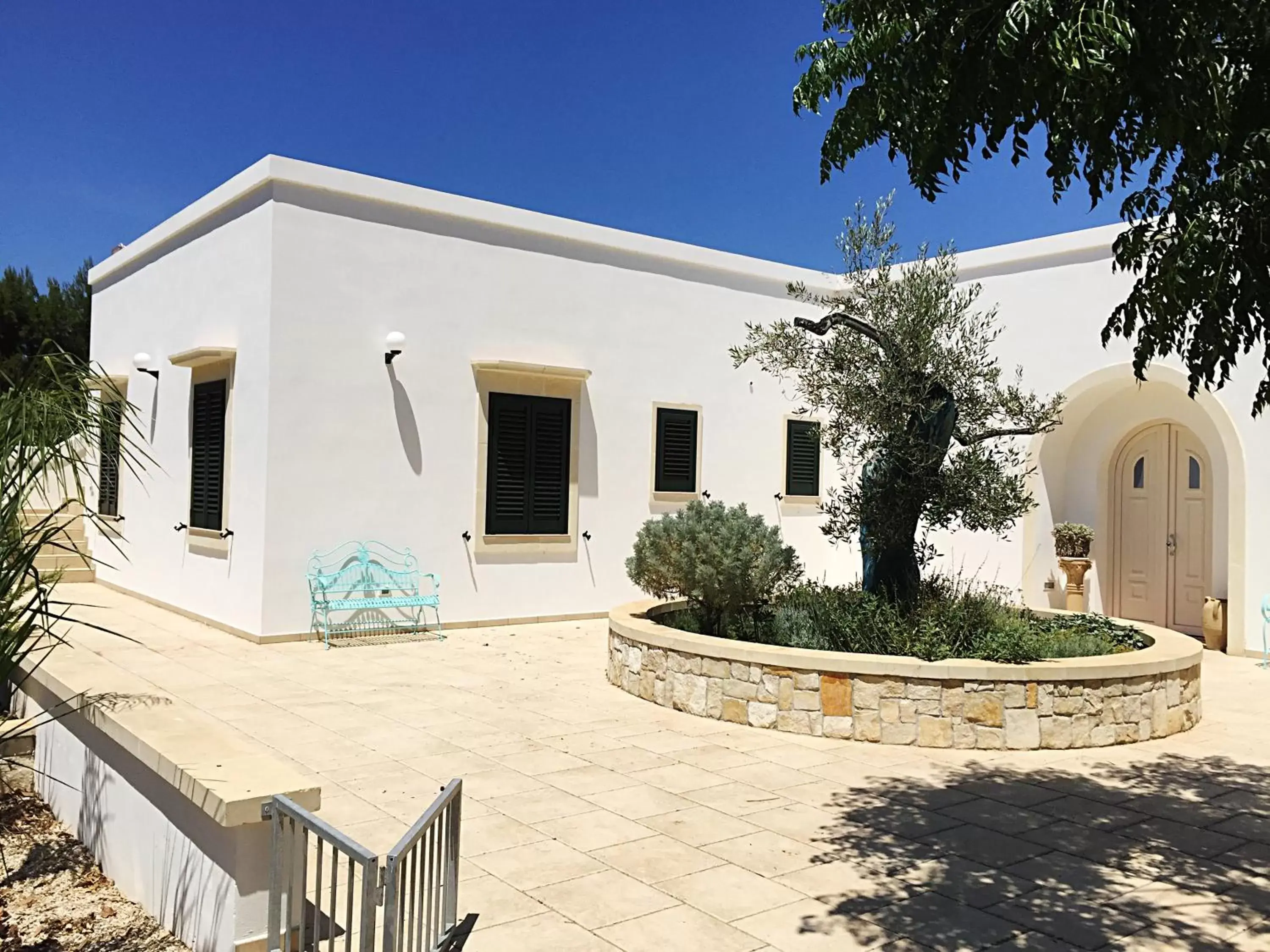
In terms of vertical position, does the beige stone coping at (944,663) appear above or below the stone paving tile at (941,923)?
above

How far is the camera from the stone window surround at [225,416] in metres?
9.84

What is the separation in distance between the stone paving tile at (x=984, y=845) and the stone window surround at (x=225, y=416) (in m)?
7.67

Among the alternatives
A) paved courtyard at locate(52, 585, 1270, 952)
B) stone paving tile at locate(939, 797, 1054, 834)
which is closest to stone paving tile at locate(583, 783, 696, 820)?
paved courtyard at locate(52, 585, 1270, 952)

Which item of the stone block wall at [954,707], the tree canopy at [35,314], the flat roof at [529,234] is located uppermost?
the tree canopy at [35,314]

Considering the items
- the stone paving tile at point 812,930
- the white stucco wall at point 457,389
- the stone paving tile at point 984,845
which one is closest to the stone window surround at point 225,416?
the white stucco wall at point 457,389

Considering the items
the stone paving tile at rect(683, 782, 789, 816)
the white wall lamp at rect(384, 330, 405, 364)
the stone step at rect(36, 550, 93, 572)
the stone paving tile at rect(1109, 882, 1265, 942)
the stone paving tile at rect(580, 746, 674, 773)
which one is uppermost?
the white wall lamp at rect(384, 330, 405, 364)

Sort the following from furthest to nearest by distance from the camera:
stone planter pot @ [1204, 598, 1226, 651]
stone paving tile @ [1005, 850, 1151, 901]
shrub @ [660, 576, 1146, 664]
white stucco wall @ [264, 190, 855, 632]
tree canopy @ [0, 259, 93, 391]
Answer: tree canopy @ [0, 259, 93, 391]
stone planter pot @ [1204, 598, 1226, 651]
white stucco wall @ [264, 190, 855, 632]
shrub @ [660, 576, 1146, 664]
stone paving tile @ [1005, 850, 1151, 901]

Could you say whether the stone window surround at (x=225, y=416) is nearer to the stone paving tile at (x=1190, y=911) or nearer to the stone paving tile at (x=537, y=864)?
the stone paving tile at (x=537, y=864)

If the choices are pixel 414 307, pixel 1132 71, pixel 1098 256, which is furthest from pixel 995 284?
pixel 1132 71

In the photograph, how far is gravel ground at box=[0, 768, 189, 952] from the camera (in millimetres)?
3631

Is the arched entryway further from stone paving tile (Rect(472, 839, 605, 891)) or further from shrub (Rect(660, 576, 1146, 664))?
stone paving tile (Rect(472, 839, 605, 891))

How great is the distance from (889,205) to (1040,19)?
4950 millimetres

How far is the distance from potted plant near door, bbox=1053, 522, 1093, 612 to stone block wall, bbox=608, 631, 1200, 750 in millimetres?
5115

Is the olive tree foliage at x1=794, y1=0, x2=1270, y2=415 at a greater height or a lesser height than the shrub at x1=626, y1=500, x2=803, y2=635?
greater
